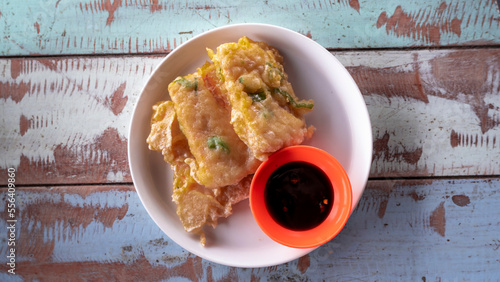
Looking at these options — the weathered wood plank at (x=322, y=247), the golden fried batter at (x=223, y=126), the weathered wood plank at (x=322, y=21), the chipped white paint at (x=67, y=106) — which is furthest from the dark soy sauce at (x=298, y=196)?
the chipped white paint at (x=67, y=106)

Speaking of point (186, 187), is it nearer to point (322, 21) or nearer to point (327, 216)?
point (327, 216)

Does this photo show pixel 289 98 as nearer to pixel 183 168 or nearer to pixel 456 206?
pixel 183 168

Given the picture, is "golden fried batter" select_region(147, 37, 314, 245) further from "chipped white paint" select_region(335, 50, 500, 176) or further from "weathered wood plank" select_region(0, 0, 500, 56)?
"chipped white paint" select_region(335, 50, 500, 176)

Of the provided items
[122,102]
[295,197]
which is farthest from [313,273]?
[122,102]

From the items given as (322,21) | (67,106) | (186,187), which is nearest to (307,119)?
(322,21)

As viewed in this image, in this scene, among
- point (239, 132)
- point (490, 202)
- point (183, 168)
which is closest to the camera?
point (239, 132)

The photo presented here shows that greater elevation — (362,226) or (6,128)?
(6,128)

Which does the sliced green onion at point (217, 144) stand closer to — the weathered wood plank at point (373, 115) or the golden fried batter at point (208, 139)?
the golden fried batter at point (208, 139)
